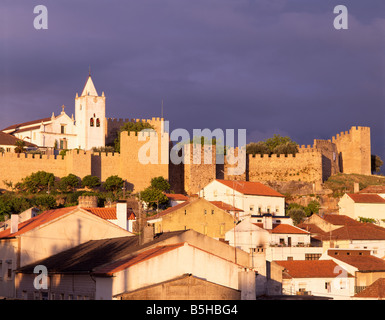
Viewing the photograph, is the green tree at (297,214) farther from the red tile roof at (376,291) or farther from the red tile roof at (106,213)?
the red tile roof at (376,291)

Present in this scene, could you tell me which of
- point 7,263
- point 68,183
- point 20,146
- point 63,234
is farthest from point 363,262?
point 20,146

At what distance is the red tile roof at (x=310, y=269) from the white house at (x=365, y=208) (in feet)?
74.1

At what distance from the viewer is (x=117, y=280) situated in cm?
1855

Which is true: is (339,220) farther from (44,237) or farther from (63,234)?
(44,237)

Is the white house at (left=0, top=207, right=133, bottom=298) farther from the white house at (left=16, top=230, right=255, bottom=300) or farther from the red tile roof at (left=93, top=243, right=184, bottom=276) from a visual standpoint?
the red tile roof at (left=93, top=243, right=184, bottom=276)

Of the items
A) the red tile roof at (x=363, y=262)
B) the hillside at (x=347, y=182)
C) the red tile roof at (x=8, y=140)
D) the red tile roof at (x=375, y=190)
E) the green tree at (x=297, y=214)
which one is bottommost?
the red tile roof at (x=363, y=262)

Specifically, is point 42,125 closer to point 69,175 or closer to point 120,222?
point 69,175

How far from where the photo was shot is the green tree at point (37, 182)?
5694cm

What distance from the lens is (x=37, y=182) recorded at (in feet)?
187

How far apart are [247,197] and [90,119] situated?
2162 cm

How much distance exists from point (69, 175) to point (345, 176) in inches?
1014

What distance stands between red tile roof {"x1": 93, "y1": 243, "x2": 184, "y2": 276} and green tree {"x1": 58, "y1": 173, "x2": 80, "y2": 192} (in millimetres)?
36653

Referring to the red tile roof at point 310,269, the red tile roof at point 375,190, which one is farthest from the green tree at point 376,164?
the red tile roof at point 310,269
